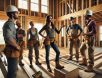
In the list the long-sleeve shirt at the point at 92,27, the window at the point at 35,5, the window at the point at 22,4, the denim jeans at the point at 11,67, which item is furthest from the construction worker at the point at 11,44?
A: the window at the point at 35,5

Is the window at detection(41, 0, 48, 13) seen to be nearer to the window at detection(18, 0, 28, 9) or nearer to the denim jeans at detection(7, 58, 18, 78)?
the window at detection(18, 0, 28, 9)

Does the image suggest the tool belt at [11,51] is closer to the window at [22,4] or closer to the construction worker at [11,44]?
the construction worker at [11,44]

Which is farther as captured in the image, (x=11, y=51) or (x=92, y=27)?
(x=92, y=27)

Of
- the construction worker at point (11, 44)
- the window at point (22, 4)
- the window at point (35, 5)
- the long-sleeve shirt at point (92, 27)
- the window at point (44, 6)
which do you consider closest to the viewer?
the construction worker at point (11, 44)

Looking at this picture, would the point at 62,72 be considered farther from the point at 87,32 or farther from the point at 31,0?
the point at 31,0

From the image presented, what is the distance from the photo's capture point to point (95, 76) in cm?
345

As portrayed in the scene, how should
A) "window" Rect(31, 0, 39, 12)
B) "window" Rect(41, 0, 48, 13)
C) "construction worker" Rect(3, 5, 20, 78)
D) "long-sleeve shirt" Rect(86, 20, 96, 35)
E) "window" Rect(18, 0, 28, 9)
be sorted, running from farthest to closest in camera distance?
"window" Rect(41, 0, 48, 13), "window" Rect(31, 0, 39, 12), "window" Rect(18, 0, 28, 9), "long-sleeve shirt" Rect(86, 20, 96, 35), "construction worker" Rect(3, 5, 20, 78)

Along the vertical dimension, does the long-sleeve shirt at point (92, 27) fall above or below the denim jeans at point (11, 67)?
above

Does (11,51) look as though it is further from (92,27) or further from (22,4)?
(22,4)

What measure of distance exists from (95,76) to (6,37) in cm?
241

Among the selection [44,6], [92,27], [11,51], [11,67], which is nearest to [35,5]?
[44,6]

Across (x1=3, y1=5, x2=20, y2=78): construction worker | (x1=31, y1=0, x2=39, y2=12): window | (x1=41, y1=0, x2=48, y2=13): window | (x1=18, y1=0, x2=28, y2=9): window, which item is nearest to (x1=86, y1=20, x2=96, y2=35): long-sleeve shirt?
(x1=3, y1=5, x2=20, y2=78): construction worker

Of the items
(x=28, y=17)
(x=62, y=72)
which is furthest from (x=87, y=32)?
(x=28, y=17)

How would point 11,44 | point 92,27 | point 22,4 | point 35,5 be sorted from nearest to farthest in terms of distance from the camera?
point 11,44, point 92,27, point 22,4, point 35,5
